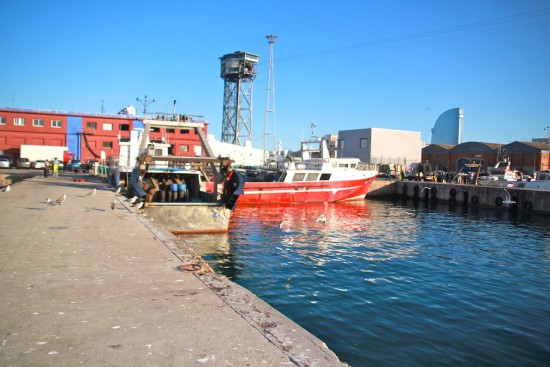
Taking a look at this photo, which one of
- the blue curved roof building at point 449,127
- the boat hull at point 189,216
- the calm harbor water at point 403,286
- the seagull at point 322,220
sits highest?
the blue curved roof building at point 449,127

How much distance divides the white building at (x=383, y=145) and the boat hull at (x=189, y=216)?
1822 inches

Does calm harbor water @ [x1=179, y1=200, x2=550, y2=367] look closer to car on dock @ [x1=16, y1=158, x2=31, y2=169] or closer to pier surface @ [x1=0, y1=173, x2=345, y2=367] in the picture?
pier surface @ [x1=0, y1=173, x2=345, y2=367]

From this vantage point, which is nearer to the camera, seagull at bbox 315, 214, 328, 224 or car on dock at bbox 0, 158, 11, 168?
seagull at bbox 315, 214, 328, 224

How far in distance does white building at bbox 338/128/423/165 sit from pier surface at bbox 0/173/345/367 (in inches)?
2172

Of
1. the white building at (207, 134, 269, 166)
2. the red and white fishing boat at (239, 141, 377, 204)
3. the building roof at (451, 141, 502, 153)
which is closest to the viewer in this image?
the red and white fishing boat at (239, 141, 377, 204)

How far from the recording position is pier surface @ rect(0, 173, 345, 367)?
3.85 metres

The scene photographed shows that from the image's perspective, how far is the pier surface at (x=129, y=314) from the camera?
385 centimetres

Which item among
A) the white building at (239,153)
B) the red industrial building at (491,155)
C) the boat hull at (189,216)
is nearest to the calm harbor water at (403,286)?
the boat hull at (189,216)

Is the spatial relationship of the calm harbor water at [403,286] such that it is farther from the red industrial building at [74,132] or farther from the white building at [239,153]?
the red industrial building at [74,132]

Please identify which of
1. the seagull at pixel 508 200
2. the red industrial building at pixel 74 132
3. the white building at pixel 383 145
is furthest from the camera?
the white building at pixel 383 145

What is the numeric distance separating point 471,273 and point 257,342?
9.42m

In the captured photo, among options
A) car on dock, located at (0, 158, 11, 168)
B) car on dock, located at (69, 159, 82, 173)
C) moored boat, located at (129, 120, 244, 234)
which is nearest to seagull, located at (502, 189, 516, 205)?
moored boat, located at (129, 120, 244, 234)

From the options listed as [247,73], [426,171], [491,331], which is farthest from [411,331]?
[247,73]

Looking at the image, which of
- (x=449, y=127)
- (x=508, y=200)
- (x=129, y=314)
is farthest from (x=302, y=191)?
(x=449, y=127)
